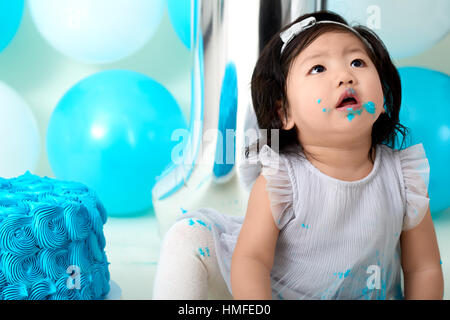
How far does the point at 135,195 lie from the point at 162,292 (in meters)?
0.76

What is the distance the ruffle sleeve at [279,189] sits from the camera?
700mm

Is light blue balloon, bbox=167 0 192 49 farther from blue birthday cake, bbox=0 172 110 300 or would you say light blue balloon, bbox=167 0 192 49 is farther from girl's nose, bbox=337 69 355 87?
girl's nose, bbox=337 69 355 87

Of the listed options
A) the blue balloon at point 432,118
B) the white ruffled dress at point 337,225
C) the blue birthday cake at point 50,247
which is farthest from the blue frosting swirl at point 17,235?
the blue balloon at point 432,118

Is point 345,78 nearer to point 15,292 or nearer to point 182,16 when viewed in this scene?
point 15,292

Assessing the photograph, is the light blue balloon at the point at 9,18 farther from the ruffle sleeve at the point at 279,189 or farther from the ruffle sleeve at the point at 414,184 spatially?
the ruffle sleeve at the point at 414,184

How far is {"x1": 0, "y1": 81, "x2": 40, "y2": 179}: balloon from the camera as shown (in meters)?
1.47

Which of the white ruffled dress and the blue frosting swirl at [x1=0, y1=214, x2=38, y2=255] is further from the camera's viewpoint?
the blue frosting swirl at [x1=0, y1=214, x2=38, y2=255]

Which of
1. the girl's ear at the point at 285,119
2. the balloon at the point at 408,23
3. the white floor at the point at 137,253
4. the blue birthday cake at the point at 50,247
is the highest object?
the balloon at the point at 408,23

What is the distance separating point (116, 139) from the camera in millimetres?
1414

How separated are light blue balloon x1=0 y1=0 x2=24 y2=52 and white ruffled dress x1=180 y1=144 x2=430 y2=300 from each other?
111 cm

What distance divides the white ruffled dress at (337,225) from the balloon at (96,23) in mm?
880

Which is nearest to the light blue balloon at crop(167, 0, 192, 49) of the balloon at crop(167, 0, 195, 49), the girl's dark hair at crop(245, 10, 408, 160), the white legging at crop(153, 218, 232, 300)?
the balloon at crop(167, 0, 195, 49)

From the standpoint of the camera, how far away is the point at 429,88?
4.03ft

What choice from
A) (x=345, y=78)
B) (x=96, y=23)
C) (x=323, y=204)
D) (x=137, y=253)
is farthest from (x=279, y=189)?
(x=96, y=23)
